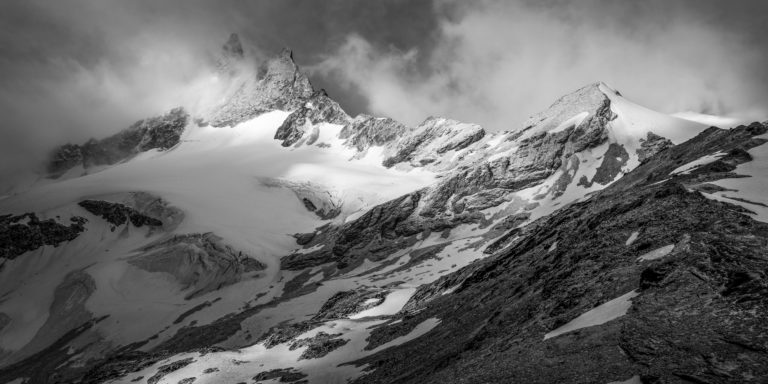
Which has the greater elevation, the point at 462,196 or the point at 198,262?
the point at 198,262

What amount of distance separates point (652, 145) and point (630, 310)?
182968 millimetres

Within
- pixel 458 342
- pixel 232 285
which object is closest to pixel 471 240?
pixel 232 285

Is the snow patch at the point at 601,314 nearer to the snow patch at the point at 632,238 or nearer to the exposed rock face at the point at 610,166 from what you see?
the snow patch at the point at 632,238

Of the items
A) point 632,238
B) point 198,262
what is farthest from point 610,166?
point 632,238

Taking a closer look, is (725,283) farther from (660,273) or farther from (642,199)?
(642,199)

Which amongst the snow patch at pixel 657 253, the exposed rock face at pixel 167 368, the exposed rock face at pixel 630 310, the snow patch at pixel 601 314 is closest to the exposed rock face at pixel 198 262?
the exposed rock face at pixel 167 368

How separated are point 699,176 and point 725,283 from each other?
1021 inches

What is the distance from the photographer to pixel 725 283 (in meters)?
20.3

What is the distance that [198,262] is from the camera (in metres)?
175

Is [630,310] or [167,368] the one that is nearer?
[630,310]

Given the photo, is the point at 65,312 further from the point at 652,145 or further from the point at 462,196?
the point at 652,145

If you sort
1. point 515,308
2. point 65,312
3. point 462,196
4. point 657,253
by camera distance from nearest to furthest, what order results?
point 657,253 < point 515,308 < point 65,312 < point 462,196

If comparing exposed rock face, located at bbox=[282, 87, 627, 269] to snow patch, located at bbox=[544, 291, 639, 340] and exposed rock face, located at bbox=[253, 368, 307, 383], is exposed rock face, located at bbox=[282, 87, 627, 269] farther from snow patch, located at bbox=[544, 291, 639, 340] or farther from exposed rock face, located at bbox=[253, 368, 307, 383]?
snow patch, located at bbox=[544, 291, 639, 340]

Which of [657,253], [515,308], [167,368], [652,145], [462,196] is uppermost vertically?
[462,196]
